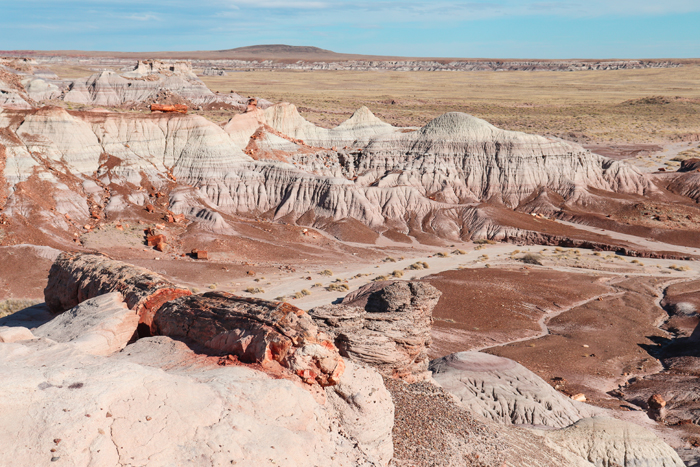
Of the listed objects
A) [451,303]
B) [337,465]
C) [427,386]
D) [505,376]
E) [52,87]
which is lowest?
[451,303]

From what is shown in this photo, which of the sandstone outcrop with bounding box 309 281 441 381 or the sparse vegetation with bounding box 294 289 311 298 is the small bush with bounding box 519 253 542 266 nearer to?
the sparse vegetation with bounding box 294 289 311 298

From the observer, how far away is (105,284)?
1972 centimetres

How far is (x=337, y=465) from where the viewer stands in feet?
36.7

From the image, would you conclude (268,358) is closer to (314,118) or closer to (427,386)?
(427,386)

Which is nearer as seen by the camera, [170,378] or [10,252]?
[170,378]

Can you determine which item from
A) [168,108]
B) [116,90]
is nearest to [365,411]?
[168,108]

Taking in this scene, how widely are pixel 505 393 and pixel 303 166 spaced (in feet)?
163

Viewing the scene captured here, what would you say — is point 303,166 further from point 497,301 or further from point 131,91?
point 131,91

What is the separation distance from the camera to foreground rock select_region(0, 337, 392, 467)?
925cm

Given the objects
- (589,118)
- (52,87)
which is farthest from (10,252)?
(589,118)

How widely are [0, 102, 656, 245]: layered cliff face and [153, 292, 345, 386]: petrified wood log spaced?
36.8 metres

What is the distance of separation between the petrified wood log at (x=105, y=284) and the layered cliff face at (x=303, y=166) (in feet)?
81.4

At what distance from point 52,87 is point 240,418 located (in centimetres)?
11758

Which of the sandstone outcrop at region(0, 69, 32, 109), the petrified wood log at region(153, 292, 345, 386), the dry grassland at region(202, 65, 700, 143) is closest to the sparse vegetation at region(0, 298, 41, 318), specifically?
the petrified wood log at region(153, 292, 345, 386)
